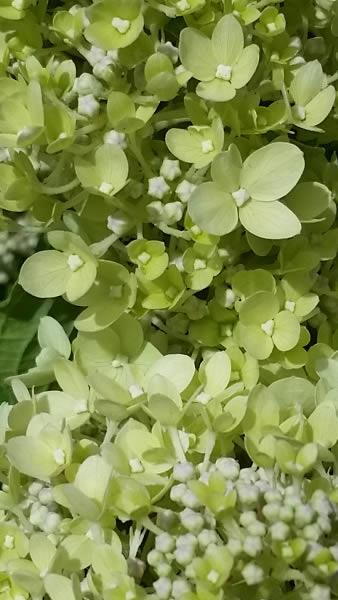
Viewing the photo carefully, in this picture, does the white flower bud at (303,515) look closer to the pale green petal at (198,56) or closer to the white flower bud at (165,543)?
the white flower bud at (165,543)

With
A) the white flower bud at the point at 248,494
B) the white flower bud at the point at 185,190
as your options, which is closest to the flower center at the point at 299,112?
the white flower bud at the point at 185,190

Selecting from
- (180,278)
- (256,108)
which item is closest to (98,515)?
(180,278)

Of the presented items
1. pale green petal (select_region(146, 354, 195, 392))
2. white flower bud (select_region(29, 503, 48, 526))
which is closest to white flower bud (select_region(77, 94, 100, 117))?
pale green petal (select_region(146, 354, 195, 392))

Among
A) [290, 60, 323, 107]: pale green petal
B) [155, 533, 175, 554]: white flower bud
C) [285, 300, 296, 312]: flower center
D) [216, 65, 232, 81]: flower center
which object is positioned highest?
[216, 65, 232, 81]: flower center

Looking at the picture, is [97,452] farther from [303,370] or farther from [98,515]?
[303,370]

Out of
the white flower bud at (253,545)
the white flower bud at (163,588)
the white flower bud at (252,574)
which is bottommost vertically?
the white flower bud at (163,588)

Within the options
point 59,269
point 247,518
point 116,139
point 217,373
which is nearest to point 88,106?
point 116,139

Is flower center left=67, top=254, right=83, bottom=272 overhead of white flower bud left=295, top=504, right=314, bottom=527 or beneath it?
overhead

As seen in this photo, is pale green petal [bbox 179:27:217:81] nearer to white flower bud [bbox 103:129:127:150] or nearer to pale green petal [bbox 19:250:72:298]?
white flower bud [bbox 103:129:127:150]
